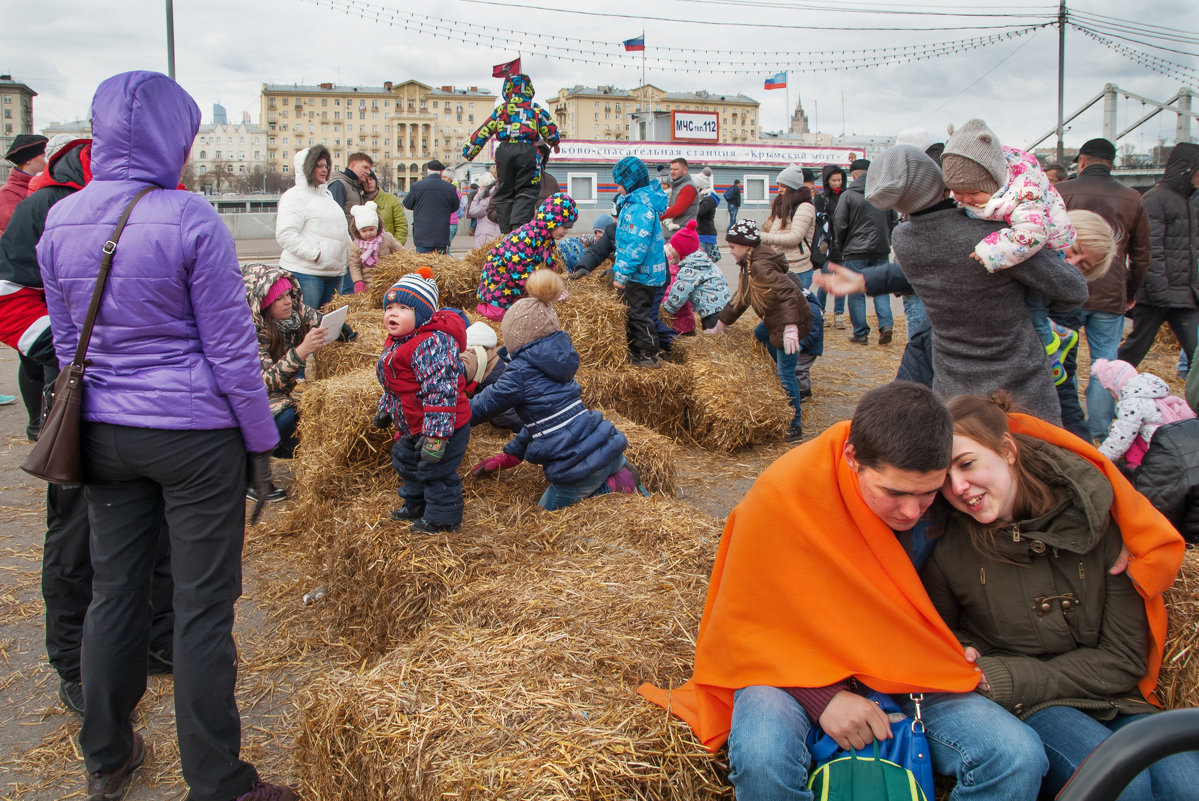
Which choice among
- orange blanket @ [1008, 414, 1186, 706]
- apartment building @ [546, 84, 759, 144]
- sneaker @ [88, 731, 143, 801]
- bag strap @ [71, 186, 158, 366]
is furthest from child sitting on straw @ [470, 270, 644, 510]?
apartment building @ [546, 84, 759, 144]

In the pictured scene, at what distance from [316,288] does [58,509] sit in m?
4.96

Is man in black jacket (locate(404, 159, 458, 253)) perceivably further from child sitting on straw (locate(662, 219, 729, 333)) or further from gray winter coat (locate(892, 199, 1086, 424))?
gray winter coat (locate(892, 199, 1086, 424))

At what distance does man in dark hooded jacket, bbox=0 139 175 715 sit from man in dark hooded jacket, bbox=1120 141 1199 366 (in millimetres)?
6957

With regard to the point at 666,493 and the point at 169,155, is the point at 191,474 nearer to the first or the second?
the point at 169,155

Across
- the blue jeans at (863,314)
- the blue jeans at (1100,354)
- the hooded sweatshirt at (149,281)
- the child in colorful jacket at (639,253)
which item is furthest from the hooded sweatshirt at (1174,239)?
the hooded sweatshirt at (149,281)

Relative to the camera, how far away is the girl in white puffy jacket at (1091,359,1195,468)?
13.0ft

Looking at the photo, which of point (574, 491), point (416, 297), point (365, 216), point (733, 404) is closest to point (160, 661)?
point (416, 297)

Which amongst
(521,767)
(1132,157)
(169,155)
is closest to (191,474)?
(169,155)

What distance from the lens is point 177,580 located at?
2.68m

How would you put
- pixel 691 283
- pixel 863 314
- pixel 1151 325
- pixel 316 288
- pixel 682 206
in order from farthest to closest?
pixel 863 314
pixel 682 206
pixel 691 283
pixel 316 288
pixel 1151 325

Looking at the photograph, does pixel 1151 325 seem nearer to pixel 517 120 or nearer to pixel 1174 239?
pixel 1174 239

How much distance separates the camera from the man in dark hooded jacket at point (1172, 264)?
656 cm

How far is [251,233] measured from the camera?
97.7 feet

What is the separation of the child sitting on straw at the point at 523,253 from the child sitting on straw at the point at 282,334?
7.14 ft
